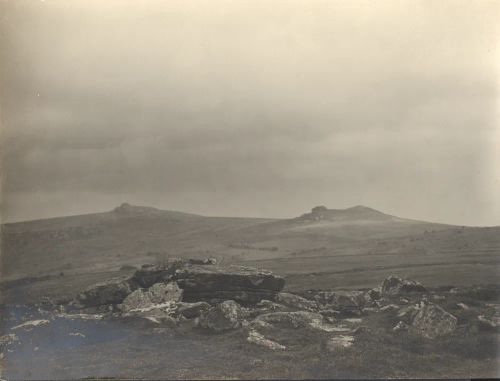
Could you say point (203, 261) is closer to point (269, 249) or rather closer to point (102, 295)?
point (269, 249)

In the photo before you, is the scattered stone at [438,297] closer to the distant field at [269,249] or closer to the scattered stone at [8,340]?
the distant field at [269,249]

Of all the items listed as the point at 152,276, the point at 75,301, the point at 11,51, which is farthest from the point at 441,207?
the point at 11,51

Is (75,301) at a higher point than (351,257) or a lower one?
lower

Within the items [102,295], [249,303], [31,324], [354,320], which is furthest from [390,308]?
[31,324]

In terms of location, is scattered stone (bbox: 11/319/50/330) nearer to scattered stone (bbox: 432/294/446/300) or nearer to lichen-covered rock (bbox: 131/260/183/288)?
lichen-covered rock (bbox: 131/260/183/288)

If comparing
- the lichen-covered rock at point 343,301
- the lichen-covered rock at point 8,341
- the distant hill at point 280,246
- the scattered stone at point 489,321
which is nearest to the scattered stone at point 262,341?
the lichen-covered rock at point 343,301

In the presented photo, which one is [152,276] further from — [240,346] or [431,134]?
[431,134]

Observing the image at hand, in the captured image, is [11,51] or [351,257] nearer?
[11,51]

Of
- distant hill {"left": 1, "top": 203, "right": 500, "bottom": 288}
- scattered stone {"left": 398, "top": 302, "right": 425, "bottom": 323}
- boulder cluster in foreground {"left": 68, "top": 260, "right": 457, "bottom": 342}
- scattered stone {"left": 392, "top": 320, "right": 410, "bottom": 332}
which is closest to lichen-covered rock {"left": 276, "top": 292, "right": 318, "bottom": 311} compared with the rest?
boulder cluster in foreground {"left": 68, "top": 260, "right": 457, "bottom": 342}
